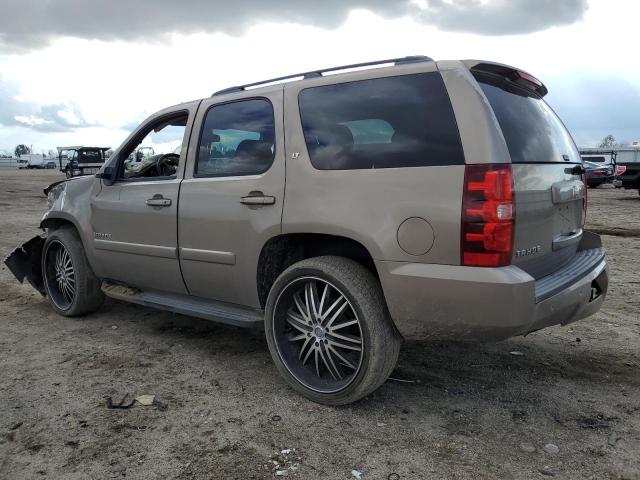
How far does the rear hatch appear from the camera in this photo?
8.59 feet

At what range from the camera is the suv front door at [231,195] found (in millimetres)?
3236

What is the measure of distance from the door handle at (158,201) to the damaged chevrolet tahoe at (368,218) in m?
0.02

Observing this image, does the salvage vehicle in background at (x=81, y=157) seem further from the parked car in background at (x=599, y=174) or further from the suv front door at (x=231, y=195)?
the suv front door at (x=231, y=195)

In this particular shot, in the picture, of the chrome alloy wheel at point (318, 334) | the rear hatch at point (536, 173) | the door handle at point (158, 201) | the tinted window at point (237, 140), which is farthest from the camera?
the door handle at point (158, 201)

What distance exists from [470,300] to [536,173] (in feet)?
2.72

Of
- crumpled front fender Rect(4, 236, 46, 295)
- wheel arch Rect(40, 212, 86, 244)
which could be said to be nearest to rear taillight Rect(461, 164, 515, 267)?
wheel arch Rect(40, 212, 86, 244)

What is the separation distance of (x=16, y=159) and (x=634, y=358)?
361ft

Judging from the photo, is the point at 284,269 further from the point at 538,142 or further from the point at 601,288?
the point at 601,288

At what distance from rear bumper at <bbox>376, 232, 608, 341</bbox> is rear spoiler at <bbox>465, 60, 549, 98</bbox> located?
110 centimetres

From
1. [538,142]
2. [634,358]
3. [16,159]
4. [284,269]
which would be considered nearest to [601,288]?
[634,358]

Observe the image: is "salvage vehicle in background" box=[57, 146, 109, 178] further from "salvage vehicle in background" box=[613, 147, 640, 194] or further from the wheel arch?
the wheel arch

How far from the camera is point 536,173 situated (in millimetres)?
2746

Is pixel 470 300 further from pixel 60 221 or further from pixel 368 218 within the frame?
pixel 60 221

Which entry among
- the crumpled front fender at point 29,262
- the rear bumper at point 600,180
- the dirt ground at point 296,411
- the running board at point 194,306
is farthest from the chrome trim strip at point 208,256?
the rear bumper at point 600,180
